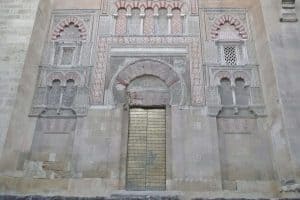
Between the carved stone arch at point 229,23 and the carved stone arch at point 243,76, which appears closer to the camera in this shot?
the carved stone arch at point 243,76

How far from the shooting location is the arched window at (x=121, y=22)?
901 cm

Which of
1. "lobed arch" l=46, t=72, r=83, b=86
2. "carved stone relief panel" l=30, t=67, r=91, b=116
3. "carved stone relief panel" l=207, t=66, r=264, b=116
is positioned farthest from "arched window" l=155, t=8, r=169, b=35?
"lobed arch" l=46, t=72, r=83, b=86

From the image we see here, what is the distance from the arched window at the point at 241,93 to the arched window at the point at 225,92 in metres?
0.16

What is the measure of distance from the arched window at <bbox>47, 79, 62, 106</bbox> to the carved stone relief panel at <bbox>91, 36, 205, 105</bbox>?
843mm

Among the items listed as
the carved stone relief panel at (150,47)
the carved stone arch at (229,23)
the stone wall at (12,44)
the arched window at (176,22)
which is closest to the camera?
the stone wall at (12,44)

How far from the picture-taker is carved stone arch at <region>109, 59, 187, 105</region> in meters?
8.11

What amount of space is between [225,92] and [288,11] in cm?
249

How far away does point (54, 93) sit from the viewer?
8.28 metres

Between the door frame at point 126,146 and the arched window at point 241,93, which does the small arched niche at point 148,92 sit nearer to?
the door frame at point 126,146

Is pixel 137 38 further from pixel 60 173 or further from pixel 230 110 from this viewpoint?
pixel 60 173

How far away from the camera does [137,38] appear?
886 cm

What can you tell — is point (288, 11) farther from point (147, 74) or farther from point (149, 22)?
point (147, 74)

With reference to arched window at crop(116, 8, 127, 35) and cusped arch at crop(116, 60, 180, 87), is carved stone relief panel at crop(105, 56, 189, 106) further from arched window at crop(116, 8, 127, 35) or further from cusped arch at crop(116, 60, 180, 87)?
arched window at crop(116, 8, 127, 35)

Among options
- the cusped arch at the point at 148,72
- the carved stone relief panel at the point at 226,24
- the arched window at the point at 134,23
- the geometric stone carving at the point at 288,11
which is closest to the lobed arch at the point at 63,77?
the cusped arch at the point at 148,72
